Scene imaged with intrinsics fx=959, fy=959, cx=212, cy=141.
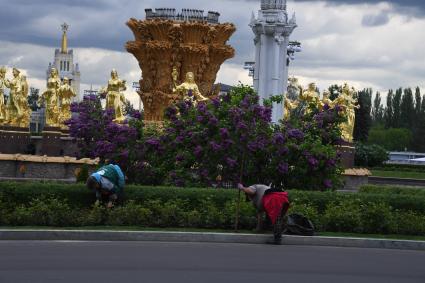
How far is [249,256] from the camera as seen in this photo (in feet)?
51.1

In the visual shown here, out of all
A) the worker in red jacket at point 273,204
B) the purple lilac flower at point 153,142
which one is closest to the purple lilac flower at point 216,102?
the purple lilac flower at point 153,142

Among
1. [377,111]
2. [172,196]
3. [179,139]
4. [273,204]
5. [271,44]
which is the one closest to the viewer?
[273,204]

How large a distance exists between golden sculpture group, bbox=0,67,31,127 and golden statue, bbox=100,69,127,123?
5.72 meters

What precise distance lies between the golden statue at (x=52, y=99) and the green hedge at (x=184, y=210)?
105ft

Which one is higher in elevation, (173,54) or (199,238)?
(173,54)

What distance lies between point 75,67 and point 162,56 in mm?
123559

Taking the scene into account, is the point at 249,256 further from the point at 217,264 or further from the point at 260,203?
the point at 260,203

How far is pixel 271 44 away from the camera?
181 feet

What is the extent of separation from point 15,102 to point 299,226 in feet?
117

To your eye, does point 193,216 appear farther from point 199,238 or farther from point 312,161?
point 312,161

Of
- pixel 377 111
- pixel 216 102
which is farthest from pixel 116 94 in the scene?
pixel 377 111

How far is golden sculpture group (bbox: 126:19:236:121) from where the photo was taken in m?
52.1

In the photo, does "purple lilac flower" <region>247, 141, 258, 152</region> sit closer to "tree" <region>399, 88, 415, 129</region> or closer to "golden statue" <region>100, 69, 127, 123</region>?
"golden statue" <region>100, 69, 127, 123</region>

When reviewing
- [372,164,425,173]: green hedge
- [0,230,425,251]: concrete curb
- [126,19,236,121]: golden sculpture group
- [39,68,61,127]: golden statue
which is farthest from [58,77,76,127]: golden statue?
[0,230,425,251]: concrete curb
